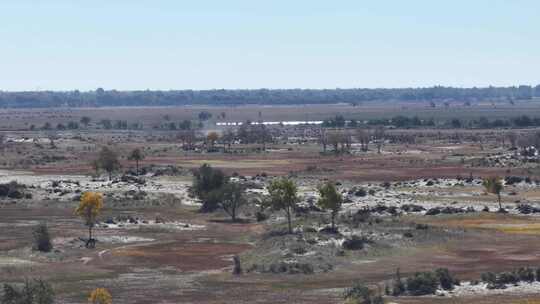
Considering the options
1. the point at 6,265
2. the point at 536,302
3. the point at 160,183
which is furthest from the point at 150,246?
the point at 160,183

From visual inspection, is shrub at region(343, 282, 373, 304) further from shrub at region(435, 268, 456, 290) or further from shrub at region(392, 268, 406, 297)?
shrub at region(435, 268, 456, 290)

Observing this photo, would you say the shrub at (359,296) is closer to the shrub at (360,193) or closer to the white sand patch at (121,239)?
the white sand patch at (121,239)

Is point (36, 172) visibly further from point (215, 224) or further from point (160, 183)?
point (215, 224)

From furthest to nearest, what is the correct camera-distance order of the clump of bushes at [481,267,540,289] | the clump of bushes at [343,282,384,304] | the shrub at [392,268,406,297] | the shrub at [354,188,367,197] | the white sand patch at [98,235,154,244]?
the shrub at [354,188,367,197] → the white sand patch at [98,235,154,244] → the clump of bushes at [481,267,540,289] → the shrub at [392,268,406,297] → the clump of bushes at [343,282,384,304]

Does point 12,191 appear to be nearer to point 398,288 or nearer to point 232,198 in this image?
point 232,198

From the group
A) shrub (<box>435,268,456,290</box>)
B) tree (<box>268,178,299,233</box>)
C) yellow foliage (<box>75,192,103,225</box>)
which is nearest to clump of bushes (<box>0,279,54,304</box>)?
shrub (<box>435,268,456,290</box>)

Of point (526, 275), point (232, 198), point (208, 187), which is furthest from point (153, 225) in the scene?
point (526, 275)
